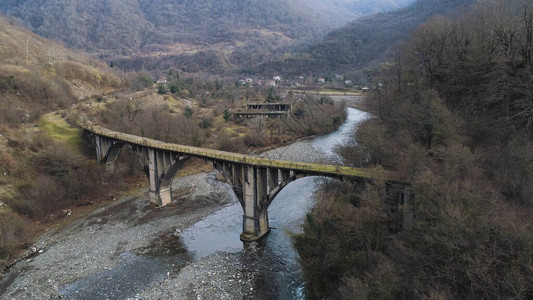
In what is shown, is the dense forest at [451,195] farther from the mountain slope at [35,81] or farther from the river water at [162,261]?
the mountain slope at [35,81]

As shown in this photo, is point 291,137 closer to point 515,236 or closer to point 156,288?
point 156,288

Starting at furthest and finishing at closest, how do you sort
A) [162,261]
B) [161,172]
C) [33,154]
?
[33,154]
[161,172]
[162,261]

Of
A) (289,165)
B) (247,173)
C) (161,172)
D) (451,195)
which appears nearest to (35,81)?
(161,172)

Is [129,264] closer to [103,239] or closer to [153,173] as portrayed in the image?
[103,239]

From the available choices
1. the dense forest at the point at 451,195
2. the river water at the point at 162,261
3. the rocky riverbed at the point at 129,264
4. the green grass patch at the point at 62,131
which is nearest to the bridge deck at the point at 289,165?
the dense forest at the point at 451,195

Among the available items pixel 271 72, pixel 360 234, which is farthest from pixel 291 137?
pixel 271 72

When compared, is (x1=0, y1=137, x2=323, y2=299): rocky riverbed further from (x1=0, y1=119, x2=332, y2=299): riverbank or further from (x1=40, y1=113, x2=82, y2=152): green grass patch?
(x1=40, y1=113, x2=82, y2=152): green grass patch
